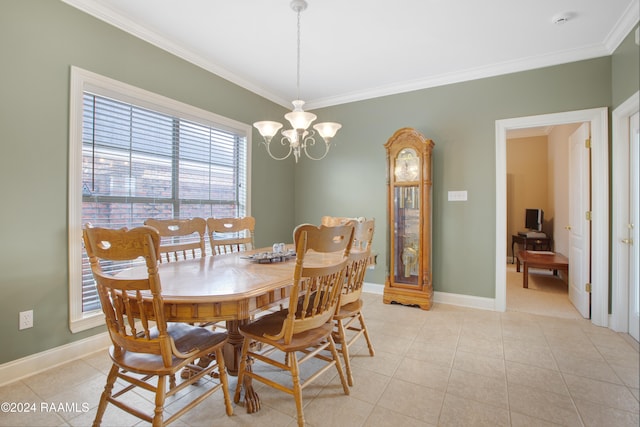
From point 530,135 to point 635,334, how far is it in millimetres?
4525

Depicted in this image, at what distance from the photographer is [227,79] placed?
3.44 meters

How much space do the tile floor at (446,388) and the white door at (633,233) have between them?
208 mm

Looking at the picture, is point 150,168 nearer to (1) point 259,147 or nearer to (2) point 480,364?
(1) point 259,147

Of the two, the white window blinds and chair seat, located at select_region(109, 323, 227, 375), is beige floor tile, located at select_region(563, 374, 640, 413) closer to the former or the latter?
chair seat, located at select_region(109, 323, 227, 375)

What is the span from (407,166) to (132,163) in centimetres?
279

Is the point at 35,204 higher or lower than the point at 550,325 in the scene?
higher

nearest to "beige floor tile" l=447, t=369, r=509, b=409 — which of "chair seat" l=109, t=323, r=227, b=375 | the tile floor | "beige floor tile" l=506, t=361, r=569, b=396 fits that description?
the tile floor

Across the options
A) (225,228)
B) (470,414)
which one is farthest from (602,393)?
(225,228)

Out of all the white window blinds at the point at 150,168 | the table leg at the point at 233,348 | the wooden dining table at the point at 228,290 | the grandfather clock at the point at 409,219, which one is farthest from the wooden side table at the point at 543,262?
the table leg at the point at 233,348

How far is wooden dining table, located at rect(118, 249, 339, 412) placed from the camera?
130 centimetres

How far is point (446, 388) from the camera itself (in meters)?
1.88

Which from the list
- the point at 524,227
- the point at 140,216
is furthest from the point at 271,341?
the point at 524,227

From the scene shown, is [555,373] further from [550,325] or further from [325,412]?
[325,412]

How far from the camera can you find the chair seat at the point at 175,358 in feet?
4.30
